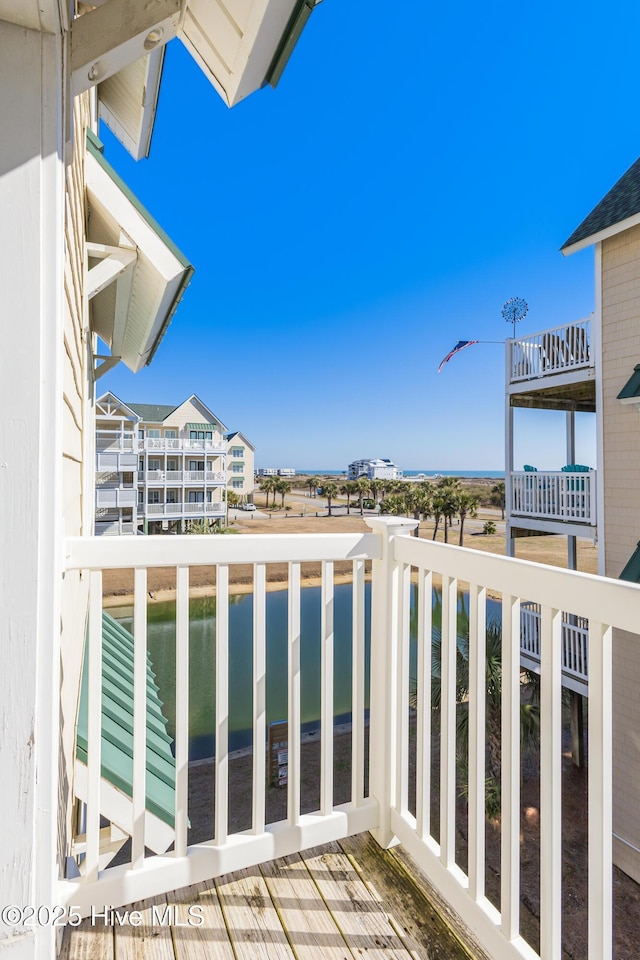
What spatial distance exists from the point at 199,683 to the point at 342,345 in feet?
179

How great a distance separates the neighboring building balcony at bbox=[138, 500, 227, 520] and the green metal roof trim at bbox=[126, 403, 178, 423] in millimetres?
4559

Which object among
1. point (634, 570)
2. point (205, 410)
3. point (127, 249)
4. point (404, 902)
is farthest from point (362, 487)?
point (404, 902)

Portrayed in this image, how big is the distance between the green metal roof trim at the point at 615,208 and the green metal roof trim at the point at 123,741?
6.81m

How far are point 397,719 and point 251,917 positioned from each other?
65 cm

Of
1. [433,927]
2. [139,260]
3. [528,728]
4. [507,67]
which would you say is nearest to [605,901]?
[433,927]

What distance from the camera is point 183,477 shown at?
25641 mm

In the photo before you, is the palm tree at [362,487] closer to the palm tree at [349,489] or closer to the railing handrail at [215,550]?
the palm tree at [349,489]

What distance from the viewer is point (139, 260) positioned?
212 cm

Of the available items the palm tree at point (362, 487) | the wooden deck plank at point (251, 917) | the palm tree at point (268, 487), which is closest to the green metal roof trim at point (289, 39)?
the wooden deck plank at point (251, 917)

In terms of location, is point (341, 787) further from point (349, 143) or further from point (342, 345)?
point (342, 345)

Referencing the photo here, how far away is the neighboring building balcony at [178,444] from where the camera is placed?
79.6 feet

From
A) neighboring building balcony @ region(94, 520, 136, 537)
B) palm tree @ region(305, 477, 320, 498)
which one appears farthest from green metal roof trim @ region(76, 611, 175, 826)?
palm tree @ region(305, 477, 320, 498)

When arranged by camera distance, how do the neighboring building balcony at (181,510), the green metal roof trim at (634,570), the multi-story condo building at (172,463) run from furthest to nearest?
the neighboring building balcony at (181,510)
the multi-story condo building at (172,463)
the green metal roof trim at (634,570)

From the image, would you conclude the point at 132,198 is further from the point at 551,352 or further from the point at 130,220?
the point at 551,352
